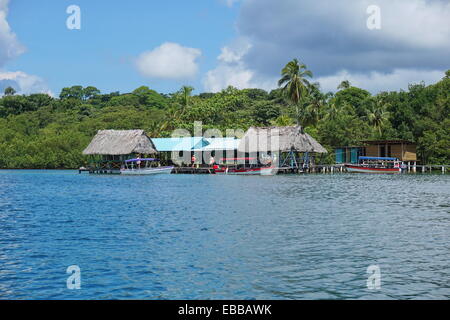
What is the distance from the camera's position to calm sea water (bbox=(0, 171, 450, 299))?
9.81m

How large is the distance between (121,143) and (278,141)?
1852 cm

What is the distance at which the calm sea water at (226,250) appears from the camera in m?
9.81

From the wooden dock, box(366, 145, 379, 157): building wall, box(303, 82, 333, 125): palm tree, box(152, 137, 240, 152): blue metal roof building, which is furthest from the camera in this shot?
box(303, 82, 333, 125): palm tree

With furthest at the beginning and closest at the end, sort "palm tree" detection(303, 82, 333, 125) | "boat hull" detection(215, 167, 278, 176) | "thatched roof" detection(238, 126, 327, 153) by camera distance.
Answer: "palm tree" detection(303, 82, 333, 125)
"thatched roof" detection(238, 126, 327, 153)
"boat hull" detection(215, 167, 278, 176)

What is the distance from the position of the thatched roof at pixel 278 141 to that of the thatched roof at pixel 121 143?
11253mm

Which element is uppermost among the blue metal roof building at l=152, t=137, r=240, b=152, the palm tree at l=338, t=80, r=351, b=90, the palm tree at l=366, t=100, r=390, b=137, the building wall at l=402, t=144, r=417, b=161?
the palm tree at l=338, t=80, r=351, b=90

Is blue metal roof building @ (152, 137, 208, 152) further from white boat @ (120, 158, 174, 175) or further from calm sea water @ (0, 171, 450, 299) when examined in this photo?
calm sea water @ (0, 171, 450, 299)

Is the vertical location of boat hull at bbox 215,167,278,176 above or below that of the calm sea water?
above

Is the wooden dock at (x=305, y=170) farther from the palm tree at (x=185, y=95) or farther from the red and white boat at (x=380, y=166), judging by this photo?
the palm tree at (x=185, y=95)

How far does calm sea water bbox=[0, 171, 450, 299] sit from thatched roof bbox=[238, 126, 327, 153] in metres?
30.9

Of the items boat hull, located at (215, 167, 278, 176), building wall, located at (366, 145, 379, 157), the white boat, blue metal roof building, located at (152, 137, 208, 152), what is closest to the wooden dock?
boat hull, located at (215, 167, 278, 176)

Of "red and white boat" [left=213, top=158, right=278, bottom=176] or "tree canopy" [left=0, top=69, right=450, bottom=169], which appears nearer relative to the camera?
"red and white boat" [left=213, top=158, right=278, bottom=176]
